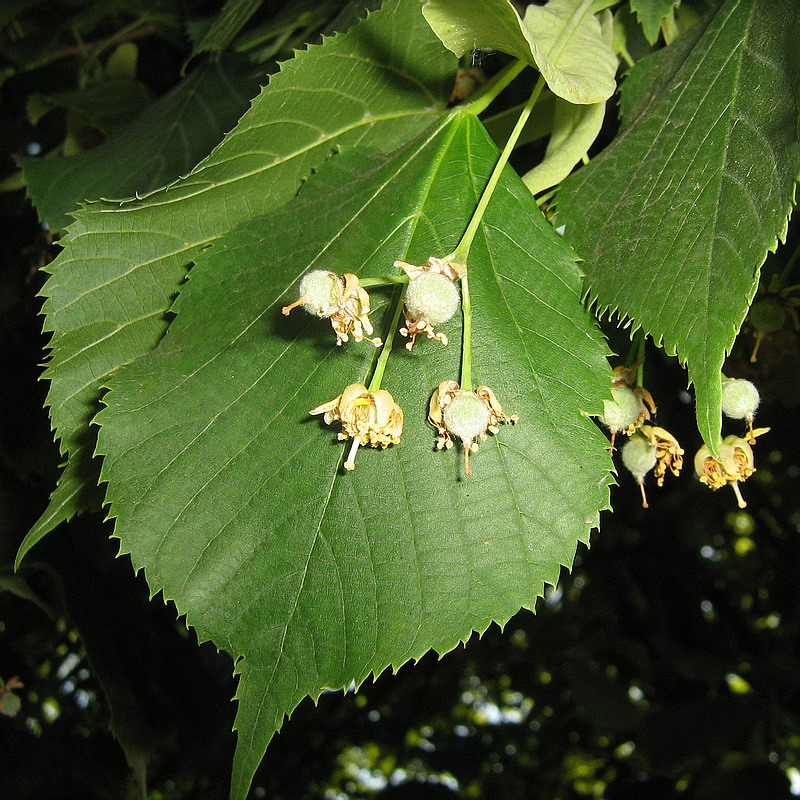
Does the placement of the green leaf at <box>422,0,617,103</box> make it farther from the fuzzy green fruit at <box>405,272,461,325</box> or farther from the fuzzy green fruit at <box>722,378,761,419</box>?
the fuzzy green fruit at <box>722,378,761,419</box>

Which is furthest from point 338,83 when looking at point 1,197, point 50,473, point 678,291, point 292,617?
point 1,197

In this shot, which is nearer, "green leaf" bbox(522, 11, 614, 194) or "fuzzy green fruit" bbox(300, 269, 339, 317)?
"fuzzy green fruit" bbox(300, 269, 339, 317)

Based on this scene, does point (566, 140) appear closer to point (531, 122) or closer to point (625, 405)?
point (531, 122)

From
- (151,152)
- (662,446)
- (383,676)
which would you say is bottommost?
(383,676)

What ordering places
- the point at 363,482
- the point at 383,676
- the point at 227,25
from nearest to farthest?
the point at 363,482, the point at 227,25, the point at 383,676

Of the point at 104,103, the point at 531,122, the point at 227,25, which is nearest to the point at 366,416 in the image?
the point at 531,122

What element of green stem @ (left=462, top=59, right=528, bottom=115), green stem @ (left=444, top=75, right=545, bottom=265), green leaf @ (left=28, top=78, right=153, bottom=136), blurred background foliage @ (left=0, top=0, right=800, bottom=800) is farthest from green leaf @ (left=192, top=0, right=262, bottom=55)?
green stem @ (left=444, top=75, right=545, bottom=265)

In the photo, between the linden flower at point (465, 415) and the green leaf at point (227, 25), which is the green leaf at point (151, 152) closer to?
the green leaf at point (227, 25)
